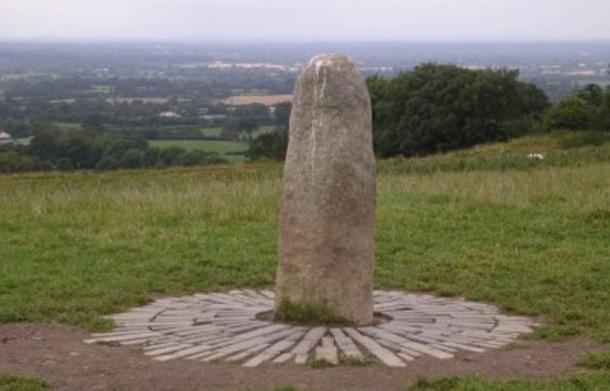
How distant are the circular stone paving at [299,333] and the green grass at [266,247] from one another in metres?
0.40

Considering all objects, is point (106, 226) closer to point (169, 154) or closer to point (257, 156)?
point (169, 154)

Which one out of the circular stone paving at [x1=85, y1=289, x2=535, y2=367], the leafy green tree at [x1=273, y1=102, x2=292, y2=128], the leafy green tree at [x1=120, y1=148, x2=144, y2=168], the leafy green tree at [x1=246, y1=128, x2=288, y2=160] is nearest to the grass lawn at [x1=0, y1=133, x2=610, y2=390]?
the circular stone paving at [x1=85, y1=289, x2=535, y2=367]

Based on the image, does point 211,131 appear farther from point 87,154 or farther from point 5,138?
point 87,154

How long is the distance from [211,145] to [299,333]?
5485 centimetres

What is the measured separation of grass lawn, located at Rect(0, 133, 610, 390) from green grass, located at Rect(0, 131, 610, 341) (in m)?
0.02

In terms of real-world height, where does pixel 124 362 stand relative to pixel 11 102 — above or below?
above

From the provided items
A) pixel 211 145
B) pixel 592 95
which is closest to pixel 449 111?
pixel 592 95

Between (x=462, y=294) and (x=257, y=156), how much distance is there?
47881 mm

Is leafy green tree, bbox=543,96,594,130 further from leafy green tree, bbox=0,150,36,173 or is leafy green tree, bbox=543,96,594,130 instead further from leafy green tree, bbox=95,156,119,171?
leafy green tree, bbox=0,150,36,173

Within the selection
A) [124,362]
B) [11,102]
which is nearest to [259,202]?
[124,362]

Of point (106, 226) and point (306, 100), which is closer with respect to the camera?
point (306, 100)

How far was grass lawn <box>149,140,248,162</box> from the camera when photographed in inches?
2371

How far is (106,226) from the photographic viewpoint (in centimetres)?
1586

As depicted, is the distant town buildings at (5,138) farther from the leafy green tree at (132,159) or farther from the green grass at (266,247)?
the green grass at (266,247)
